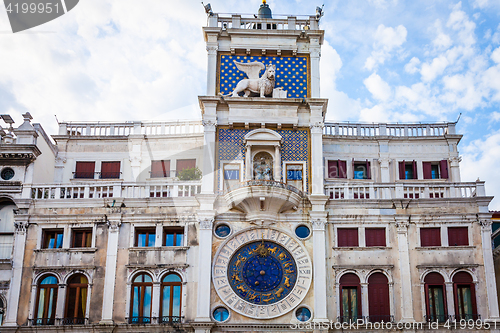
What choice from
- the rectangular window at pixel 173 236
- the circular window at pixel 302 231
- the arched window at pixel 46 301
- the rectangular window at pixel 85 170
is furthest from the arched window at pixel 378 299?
the rectangular window at pixel 85 170

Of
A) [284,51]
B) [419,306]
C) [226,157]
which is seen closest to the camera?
[419,306]

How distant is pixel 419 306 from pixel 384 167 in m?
9.45

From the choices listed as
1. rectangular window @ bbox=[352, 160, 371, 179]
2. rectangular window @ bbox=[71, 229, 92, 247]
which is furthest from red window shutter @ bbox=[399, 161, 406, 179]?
rectangular window @ bbox=[71, 229, 92, 247]

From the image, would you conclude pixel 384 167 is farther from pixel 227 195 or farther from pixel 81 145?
pixel 81 145

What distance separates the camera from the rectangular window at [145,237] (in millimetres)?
33094

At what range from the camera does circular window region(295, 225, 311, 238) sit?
108 feet

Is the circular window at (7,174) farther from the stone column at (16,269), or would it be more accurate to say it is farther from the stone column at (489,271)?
the stone column at (489,271)

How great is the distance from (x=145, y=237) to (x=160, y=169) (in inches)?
243

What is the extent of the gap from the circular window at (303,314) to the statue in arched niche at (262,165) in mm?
6978

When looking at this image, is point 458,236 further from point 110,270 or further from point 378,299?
point 110,270

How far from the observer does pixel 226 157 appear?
34.3m

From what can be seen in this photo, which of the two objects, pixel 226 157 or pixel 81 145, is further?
pixel 81 145

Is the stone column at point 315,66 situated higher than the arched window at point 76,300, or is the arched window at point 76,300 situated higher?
the stone column at point 315,66

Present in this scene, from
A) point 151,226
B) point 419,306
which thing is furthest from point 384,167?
point 151,226
